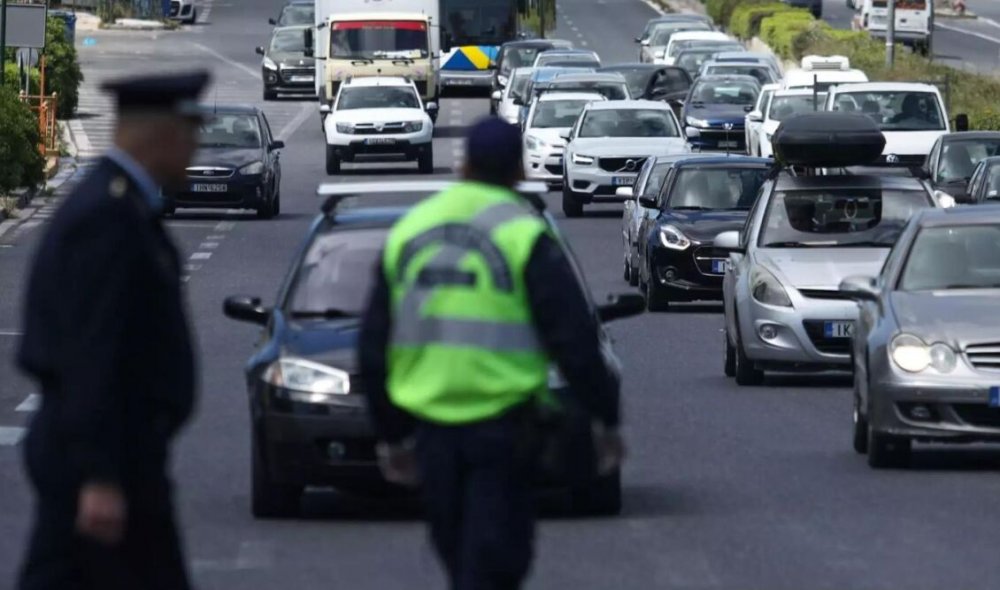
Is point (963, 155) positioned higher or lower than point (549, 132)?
higher

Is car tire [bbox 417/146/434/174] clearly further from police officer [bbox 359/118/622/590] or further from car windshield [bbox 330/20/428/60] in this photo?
police officer [bbox 359/118/622/590]

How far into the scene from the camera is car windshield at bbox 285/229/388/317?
495 inches

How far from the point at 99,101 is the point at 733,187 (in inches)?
1499

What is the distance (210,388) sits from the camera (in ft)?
62.5

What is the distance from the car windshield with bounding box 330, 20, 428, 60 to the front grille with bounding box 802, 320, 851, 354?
117ft

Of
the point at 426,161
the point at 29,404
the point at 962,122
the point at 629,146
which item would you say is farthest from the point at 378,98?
the point at 29,404

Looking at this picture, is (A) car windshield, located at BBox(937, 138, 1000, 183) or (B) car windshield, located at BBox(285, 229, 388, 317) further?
(A) car windshield, located at BBox(937, 138, 1000, 183)

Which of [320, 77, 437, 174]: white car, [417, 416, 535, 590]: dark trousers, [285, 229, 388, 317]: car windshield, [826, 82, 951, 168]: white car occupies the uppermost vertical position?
[417, 416, 535, 590]: dark trousers

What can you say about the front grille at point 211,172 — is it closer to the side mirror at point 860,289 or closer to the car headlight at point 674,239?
the car headlight at point 674,239

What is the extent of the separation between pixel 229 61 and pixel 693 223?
53.7 m

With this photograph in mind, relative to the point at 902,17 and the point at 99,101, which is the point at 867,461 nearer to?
the point at 99,101

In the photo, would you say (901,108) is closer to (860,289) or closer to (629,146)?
(629,146)

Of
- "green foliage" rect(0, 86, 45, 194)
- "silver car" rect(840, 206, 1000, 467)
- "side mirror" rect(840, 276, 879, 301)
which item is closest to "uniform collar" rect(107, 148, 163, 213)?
"silver car" rect(840, 206, 1000, 467)

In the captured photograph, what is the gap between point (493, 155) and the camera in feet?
23.1
